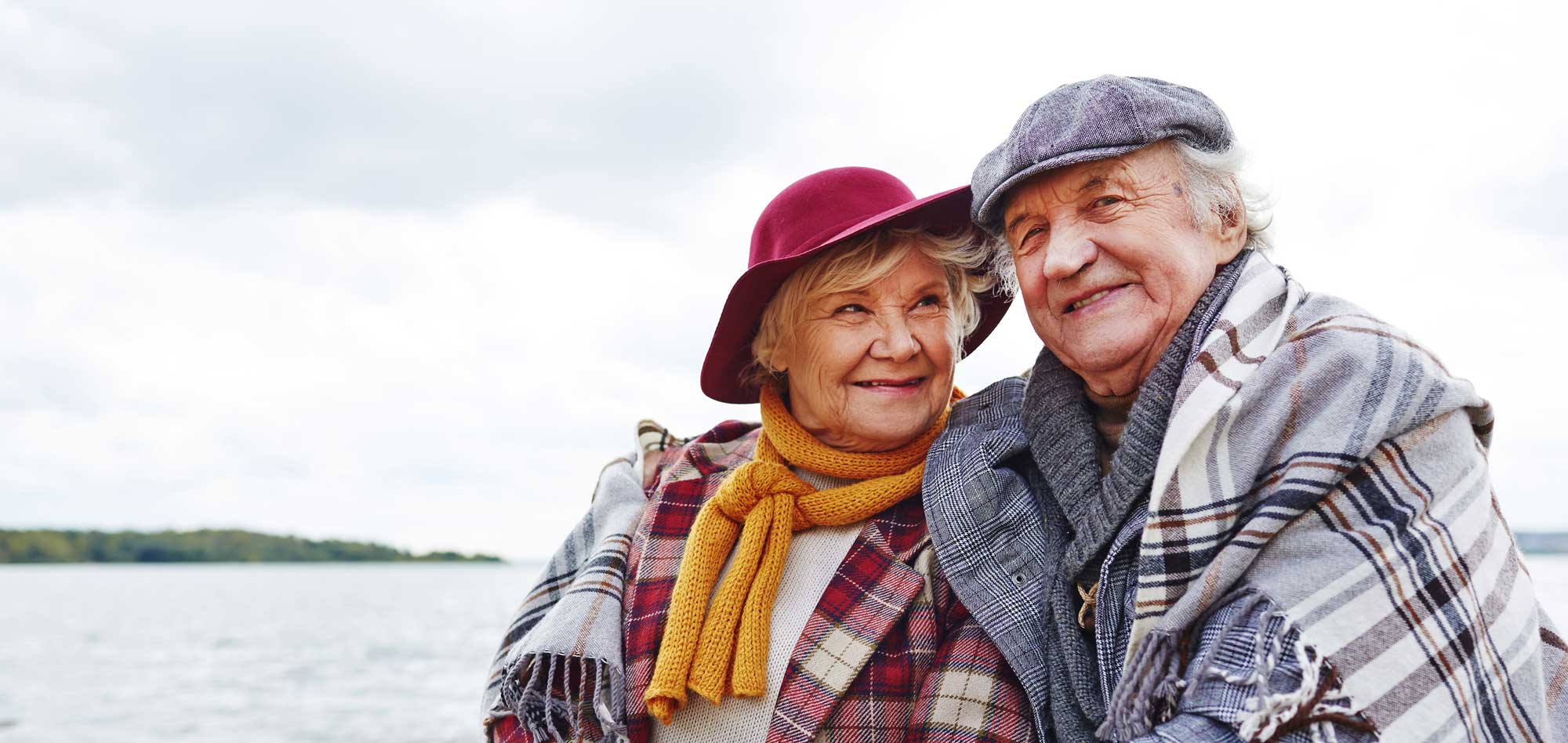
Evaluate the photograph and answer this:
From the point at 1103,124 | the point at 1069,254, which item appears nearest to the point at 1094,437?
the point at 1069,254

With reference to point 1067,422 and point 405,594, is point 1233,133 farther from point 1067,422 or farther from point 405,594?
point 405,594

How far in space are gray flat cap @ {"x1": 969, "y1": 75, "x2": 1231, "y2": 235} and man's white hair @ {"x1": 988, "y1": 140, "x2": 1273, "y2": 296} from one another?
4cm

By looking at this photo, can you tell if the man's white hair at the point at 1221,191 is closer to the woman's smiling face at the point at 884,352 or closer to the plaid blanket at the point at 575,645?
the woman's smiling face at the point at 884,352

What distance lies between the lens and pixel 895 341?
272cm

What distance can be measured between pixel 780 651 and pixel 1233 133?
1.54 metres

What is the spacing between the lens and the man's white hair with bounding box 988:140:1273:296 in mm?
2189

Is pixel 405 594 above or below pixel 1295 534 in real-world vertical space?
below

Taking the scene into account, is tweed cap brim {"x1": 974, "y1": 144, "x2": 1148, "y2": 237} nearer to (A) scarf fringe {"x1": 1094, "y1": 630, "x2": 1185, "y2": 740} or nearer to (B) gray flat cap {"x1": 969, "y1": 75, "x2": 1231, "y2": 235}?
(B) gray flat cap {"x1": 969, "y1": 75, "x2": 1231, "y2": 235}

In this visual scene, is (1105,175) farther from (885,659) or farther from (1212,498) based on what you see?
(885,659)

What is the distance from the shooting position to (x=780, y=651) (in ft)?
8.70

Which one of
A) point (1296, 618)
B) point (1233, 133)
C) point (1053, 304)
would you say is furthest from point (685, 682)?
point (1233, 133)

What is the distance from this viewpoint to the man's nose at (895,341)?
272 centimetres

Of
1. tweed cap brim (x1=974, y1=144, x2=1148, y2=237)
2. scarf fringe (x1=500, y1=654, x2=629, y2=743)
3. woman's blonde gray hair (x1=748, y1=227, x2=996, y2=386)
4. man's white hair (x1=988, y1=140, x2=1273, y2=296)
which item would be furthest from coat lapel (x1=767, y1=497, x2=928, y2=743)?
man's white hair (x1=988, y1=140, x2=1273, y2=296)

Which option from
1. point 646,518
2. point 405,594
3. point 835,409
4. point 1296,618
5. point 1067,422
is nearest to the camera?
point 1296,618
